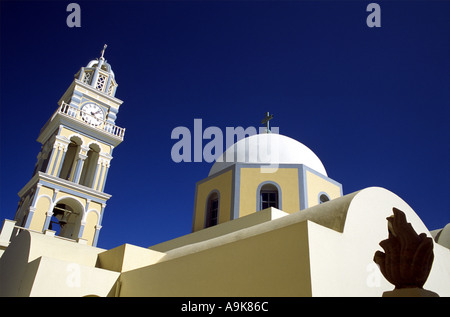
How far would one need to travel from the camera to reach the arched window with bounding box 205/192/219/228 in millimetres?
11859

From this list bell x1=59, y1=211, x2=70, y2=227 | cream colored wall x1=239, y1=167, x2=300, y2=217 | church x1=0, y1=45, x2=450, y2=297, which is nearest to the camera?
church x1=0, y1=45, x2=450, y2=297

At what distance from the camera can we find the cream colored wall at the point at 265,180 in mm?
10867

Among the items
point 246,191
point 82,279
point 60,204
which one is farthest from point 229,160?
point 60,204

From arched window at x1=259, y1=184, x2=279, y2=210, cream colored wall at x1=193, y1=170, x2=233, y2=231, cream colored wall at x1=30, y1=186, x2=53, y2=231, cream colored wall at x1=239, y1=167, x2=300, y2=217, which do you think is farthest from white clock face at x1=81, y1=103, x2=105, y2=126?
arched window at x1=259, y1=184, x2=279, y2=210

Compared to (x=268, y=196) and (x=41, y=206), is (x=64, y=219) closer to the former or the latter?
(x=41, y=206)

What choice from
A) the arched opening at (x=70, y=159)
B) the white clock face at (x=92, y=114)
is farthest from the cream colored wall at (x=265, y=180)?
the white clock face at (x=92, y=114)

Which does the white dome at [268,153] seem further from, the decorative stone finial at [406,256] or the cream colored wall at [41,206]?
the decorative stone finial at [406,256]

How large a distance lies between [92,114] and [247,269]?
48.4ft

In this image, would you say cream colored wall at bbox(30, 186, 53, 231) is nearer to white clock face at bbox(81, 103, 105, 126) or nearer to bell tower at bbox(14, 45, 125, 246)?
bell tower at bbox(14, 45, 125, 246)

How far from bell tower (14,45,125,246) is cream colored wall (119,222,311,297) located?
9052 mm

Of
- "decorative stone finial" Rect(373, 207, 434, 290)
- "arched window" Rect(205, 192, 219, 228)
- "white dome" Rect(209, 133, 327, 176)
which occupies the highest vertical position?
"white dome" Rect(209, 133, 327, 176)

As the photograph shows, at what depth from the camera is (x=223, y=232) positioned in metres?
10.4

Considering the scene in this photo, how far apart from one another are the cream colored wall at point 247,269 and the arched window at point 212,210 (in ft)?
14.3

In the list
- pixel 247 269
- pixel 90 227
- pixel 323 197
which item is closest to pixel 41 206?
pixel 90 227
